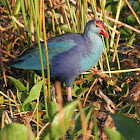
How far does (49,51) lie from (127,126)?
1.11 meters

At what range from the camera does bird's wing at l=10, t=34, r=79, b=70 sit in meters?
2.24

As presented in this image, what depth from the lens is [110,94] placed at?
241 cm

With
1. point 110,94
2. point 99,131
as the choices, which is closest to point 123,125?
point 99,131

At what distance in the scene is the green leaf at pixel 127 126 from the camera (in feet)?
4.18

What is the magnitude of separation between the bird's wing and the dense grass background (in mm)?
116

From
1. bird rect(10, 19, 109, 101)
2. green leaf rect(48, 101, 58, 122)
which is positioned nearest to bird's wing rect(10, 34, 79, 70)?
bird rect(10, 19, 109, 101)

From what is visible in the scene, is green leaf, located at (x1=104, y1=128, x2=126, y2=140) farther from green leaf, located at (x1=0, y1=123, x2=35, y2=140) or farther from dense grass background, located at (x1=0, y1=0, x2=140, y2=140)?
green leaf, located at (x1=0, y1=123, x2=35, y2=140)

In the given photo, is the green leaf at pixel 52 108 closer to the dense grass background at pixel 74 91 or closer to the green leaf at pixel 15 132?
the dense grass background at pixel 74 91

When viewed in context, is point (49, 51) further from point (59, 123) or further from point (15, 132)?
point (15, 132)

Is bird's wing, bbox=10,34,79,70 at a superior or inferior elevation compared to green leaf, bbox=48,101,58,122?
superior

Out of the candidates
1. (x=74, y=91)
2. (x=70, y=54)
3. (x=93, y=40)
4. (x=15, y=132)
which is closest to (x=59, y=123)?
(x=15, y=132)

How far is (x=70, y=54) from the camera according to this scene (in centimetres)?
219

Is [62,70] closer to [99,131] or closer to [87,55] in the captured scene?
[87,55]

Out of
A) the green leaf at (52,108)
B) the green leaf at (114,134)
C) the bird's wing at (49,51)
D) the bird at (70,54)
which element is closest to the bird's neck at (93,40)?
the bird at (70,54)
